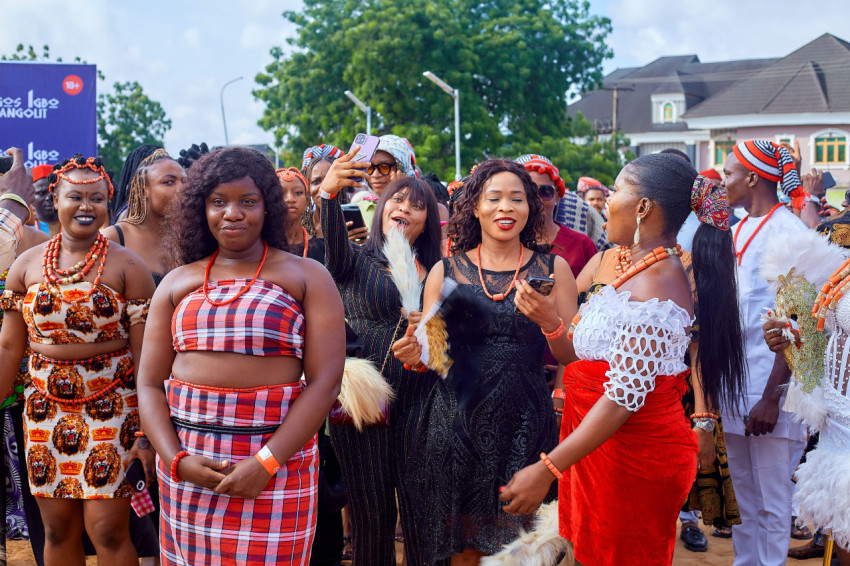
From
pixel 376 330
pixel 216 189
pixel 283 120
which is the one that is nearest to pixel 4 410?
pixel 376 330

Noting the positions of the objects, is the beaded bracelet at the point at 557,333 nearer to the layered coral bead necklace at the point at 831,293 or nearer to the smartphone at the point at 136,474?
the layered coral bead necklace at the point at 831,293

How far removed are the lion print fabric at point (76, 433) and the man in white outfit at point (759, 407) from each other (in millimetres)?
3204

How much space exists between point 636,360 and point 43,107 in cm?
756

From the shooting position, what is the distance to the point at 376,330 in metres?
4.41

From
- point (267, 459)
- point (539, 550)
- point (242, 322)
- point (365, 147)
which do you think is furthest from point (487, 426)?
point (365, 147)

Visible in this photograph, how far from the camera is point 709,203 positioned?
10.7 feet

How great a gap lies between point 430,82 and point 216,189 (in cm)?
2775

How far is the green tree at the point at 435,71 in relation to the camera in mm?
29438

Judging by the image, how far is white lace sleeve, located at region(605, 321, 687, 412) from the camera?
2840mm

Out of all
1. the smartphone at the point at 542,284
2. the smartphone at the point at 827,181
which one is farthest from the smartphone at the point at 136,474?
the smartphone at the point at 827,181

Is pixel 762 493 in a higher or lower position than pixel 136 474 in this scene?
lower

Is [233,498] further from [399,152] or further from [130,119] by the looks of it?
[130,119]

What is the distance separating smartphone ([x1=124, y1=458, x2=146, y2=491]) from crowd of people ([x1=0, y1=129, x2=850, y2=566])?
16 millimetres

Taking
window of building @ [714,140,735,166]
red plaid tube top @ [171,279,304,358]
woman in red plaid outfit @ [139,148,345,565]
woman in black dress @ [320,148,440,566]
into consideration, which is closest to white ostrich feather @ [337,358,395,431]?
woman in black dress @ [320,148,440,566]
